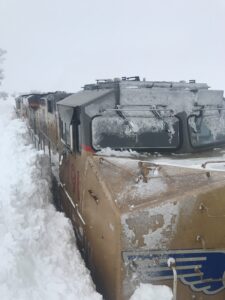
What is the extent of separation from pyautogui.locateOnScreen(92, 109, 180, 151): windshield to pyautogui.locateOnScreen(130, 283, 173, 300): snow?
5.07ft

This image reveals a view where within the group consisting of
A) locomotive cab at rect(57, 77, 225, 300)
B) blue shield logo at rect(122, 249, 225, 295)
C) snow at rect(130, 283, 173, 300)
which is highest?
locomotive cab at rect(57, 77, 225, 300)

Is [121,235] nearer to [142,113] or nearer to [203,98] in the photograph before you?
[142,113]

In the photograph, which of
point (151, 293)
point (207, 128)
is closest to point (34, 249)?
point (151, 293)

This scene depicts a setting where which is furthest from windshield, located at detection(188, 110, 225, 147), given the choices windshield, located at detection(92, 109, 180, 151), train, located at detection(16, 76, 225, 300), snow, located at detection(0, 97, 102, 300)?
snow, located at detection(0, 97, 102, 300)

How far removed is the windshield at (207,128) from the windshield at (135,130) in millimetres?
217

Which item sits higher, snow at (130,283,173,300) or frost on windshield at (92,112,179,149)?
→ frost on windshield at (92,112,179,149)

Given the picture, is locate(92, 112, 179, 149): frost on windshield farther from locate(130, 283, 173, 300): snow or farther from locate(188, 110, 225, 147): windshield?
locate(130, 283, 173, 300): snow

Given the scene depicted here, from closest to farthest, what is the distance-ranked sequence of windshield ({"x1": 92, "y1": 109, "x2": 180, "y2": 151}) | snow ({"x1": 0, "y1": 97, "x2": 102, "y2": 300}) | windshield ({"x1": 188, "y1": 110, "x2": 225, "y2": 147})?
snow ({"x1": 0, "y1": 97, "x2": 102, "y2": 300}), windshield ({"x1": 92, "y1": 109, "x2": 180, "y2": 151}), windshield ({"x1": 188, "y1": 110, "x2": 225, "y2": 147})

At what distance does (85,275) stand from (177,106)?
2.13 meters

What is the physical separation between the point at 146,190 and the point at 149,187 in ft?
0.13

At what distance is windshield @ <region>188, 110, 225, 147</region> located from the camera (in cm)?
486

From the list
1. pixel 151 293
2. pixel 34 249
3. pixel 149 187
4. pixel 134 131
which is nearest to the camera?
pixel 151 293

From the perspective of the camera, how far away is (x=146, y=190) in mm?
3607

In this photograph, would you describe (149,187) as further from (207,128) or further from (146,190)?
(207,128)
